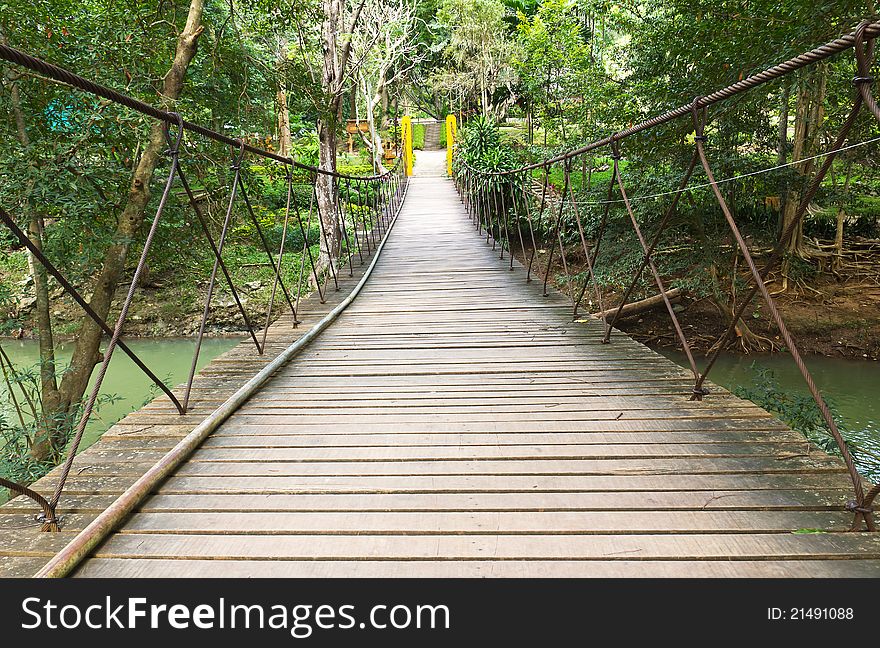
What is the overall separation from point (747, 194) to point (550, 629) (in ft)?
19.7

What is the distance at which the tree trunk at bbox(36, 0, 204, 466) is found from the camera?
4113mm

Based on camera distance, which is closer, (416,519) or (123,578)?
(123,578)

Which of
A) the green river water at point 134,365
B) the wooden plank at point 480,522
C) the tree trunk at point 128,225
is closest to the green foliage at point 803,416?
the wooden plank at point 480,522

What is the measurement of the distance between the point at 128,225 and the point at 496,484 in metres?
3.63

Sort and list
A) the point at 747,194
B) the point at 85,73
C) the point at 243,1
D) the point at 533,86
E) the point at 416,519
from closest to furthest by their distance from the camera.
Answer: the point at 416,519
the point at 85,73
the point at 243,1
the point at 747,194
the point at 533,86

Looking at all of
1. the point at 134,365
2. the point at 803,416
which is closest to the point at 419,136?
the point at 134,365

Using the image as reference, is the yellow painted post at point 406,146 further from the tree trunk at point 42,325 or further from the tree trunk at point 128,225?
the tree trunk at point 42,325

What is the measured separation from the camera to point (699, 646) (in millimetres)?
1060

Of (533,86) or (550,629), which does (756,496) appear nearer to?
(550,629)

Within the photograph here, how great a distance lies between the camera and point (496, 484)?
160cm

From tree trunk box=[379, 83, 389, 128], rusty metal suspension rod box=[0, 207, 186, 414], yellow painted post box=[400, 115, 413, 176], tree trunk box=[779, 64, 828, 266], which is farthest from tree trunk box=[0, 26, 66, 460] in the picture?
tree trunk box=[379, 83, 389, 128]

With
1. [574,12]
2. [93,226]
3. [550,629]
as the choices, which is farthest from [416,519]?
[574,12]

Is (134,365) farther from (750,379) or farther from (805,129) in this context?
(805,129)

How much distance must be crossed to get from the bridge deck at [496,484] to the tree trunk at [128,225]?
88.9 inches
